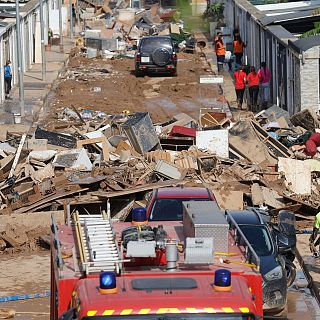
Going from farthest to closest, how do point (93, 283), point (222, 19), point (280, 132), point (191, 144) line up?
point (222, 19)
point (280, 132)
point (191, 144)
point (93, 283)

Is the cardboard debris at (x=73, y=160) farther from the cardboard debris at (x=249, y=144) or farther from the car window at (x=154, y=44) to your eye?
the car window at (x=154, y=44)

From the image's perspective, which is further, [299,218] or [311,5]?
[311,5]

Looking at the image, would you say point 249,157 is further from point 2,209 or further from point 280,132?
point 2,209

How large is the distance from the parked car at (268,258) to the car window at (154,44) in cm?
2704

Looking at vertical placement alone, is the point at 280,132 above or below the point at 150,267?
below

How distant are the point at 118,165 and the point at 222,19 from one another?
4103 centimetres

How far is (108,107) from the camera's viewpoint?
35844 millimetres

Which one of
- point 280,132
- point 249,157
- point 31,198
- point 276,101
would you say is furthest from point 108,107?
point 31,198

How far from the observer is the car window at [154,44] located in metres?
44.3

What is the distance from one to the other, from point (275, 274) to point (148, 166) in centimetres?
758

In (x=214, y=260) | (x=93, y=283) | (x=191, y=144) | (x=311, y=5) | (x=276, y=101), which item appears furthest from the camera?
(x=311, y=5)

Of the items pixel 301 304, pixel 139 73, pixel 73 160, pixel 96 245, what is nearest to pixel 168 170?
pixel 73 160

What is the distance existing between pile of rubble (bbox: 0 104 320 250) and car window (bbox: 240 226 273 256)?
3.93m

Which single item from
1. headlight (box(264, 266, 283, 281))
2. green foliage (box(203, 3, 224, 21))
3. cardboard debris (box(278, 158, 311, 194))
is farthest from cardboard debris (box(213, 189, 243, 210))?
green foliage (box(203, 3, 224, 21))
